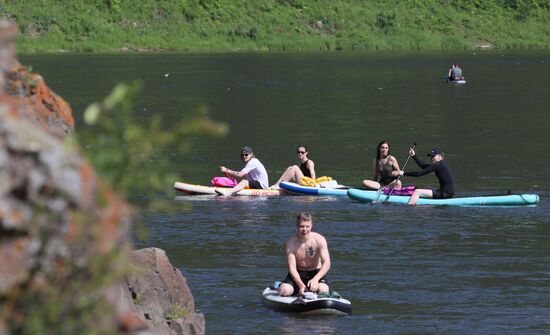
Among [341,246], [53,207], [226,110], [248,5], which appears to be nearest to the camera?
[53,207]

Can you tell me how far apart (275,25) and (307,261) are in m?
88.9

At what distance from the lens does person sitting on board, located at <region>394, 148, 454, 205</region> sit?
24875mm

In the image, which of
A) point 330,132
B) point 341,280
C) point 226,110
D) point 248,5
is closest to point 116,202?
point 341,280

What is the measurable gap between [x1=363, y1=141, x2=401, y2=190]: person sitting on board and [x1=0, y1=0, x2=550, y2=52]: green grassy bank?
69.9 meters

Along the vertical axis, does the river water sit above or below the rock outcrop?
below

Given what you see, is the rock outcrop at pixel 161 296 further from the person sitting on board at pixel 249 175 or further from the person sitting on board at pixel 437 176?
the person sitting on board at pixel 249 175

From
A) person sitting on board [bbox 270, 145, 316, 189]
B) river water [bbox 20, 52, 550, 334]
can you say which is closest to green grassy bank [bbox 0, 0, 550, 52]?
river water [bbox 20, 52, 550, 334]

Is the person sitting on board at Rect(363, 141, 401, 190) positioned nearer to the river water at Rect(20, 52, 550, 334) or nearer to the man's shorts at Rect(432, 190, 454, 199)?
the river water at Rect(20, 52, 550, 334)

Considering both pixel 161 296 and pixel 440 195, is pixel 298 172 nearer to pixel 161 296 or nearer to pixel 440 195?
pixel 440 195

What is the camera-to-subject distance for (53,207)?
15.6 ft

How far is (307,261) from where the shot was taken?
51.1 ft

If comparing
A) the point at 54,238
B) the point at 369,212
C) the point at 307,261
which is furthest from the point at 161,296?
the point at 369,212

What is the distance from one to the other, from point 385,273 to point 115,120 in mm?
13143

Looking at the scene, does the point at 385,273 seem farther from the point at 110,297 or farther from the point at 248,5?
the point at 248,5
